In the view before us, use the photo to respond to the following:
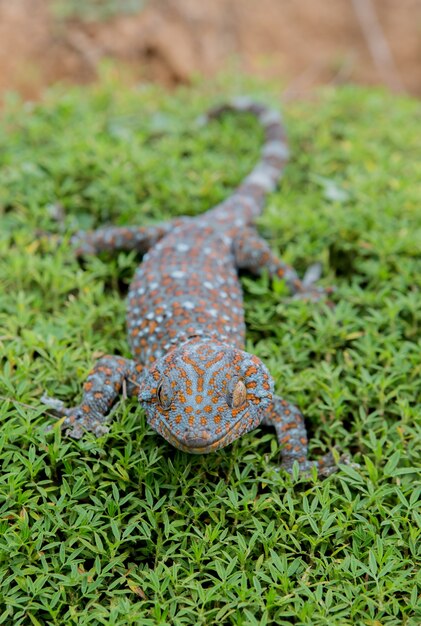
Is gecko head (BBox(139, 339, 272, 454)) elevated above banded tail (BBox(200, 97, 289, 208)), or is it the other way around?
banded tail (BBox(200, 97, 289, 208))

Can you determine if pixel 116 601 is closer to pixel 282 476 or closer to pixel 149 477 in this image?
pixel 149 477

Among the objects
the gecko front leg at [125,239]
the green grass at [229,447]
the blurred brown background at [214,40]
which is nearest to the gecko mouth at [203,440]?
the green grass at [229,447]

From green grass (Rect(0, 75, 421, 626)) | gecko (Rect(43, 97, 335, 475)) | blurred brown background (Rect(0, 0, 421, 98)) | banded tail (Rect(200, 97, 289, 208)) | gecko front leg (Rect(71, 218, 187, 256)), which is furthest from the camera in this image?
blurred brown background (Rect(0, 0, 421, 98))

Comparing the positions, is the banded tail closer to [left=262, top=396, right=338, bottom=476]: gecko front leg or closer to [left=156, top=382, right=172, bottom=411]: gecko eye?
[left=262, top=396, right=338, bottom=476]: gecko front leg

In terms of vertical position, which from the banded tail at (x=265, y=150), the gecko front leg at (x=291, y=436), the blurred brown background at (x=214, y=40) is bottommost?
the gecko front leg at (x=291, y=436)

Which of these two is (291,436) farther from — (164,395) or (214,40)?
(214,40)

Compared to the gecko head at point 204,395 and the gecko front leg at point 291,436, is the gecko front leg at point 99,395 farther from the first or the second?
the gecko front leg at point 291,436

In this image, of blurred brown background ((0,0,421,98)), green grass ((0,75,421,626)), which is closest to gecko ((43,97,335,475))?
green grass ((0,75,421,626))
